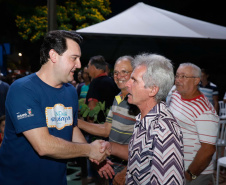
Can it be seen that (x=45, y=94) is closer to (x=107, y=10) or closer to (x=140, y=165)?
(x=140, y=165)

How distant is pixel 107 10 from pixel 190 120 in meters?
24.5

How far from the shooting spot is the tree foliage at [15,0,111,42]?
2267 cm

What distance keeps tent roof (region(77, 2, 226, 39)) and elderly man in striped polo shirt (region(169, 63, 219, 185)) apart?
1.93 m

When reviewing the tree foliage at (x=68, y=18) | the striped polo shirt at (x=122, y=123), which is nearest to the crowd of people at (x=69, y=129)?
the striped polo shirt at (x=122, y=123)

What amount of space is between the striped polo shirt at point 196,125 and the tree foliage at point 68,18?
2172 cm

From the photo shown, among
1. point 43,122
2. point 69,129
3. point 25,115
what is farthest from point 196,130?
point 25,115

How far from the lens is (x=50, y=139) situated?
1.86 metres

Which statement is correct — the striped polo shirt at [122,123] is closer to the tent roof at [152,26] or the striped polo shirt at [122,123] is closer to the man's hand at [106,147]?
the man's hand at [106,147]

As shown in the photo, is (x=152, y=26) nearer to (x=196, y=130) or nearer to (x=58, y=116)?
(x=196, y=130)

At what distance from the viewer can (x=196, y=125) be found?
265 centimetres

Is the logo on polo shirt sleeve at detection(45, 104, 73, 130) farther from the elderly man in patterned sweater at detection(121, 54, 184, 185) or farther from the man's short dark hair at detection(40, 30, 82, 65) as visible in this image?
the elderly man in patterned sweater at detection(121, 54, 184, 185)

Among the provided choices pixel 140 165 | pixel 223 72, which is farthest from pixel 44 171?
pixel 223 72

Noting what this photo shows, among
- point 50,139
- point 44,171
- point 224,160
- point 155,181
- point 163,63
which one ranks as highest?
point 163,63

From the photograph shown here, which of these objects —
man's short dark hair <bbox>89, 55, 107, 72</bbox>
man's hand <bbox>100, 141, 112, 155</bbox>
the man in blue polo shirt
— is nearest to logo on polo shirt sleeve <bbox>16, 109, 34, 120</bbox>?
the man in blue polo shirt
